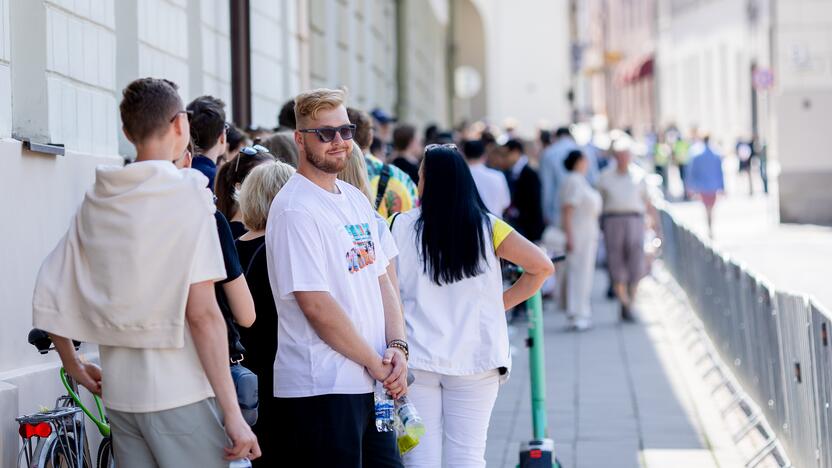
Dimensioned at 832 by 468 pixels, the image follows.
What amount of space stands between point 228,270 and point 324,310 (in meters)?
0.45

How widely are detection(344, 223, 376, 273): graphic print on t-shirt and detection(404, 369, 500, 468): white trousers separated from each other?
2.97 feet

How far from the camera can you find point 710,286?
36.7 feet

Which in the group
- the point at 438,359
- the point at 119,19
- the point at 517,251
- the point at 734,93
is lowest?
the point at 438,359

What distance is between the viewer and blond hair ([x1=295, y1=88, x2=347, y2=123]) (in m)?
4.68

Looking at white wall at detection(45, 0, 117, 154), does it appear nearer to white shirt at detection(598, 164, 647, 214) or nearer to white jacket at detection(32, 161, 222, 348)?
white jacket at detection(32, 161, 222, 348)

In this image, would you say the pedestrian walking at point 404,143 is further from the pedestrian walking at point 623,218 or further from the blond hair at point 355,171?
the blond hair at point 355,171

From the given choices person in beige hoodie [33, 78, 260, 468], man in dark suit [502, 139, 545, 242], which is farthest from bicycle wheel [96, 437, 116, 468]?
man in dark suit [502, 139, 545, 242]

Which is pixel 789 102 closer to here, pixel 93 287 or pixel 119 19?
pixel 119 19

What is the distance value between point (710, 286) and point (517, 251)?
5997 mm

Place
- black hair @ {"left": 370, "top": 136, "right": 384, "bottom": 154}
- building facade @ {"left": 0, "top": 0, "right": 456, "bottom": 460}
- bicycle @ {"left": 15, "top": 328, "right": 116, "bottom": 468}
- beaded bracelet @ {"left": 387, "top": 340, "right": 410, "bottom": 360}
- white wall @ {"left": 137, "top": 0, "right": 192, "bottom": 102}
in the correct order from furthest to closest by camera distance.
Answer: black hair @ {"left": 370, "top": 136, "right": 384, "bottom": 154} → white wall @ {"left": 137, "top": 0, "right": 192, "bottom": 102} → building facade @ {"left": 0, "top": 0, "right": 456, "bottom": 460} → beaded bracelet @ {"left": 387, "top": 340, "right": 410, "bottom": 360} → bicycle @ {"left": 15, "top": 328, "right": 116, "bottom": 468}

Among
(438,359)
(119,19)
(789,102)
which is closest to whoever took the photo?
(438,359)

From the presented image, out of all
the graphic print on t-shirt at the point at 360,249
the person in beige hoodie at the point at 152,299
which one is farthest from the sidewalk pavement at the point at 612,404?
the person in beige hoodie at the point at 152,299

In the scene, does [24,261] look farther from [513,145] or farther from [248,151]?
[513,145]

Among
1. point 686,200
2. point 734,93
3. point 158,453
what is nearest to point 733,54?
point 734,93
